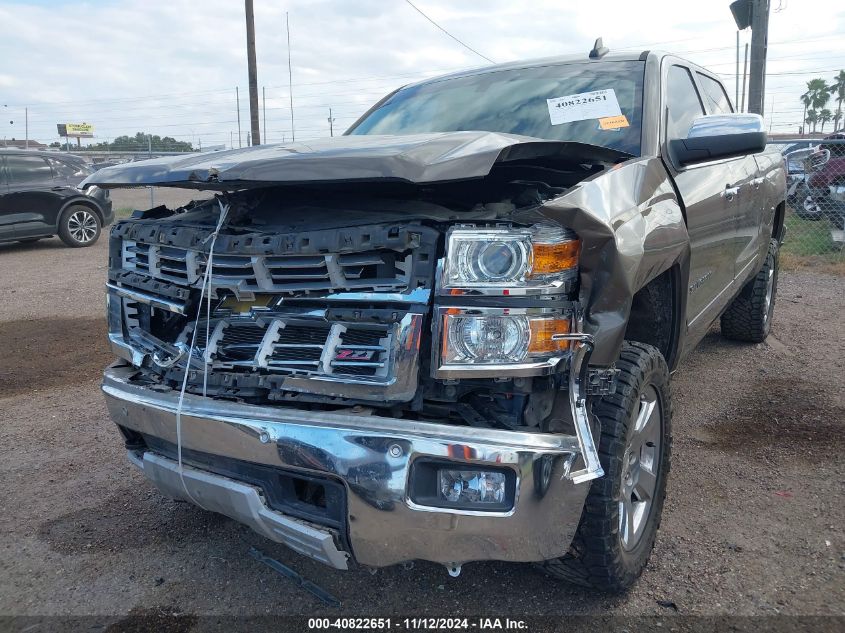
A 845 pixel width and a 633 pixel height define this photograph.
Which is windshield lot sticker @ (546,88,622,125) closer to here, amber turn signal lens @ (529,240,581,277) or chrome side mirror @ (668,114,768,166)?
chrome side mirror @ (668,114,768,166)

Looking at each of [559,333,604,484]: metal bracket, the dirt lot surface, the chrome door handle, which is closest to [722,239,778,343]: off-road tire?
the dirt lot surface

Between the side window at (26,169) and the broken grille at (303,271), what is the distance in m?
10.5

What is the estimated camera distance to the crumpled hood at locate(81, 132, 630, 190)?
6.70 feet

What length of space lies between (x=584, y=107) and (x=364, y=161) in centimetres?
156

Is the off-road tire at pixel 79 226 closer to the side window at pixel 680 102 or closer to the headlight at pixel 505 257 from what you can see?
the side window at pixel 680 102

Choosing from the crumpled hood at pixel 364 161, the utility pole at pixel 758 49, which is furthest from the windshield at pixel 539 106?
the utility pole at pixel 758 49

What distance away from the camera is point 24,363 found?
5.59 m

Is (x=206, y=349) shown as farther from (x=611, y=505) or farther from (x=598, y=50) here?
(x=598, y=50)

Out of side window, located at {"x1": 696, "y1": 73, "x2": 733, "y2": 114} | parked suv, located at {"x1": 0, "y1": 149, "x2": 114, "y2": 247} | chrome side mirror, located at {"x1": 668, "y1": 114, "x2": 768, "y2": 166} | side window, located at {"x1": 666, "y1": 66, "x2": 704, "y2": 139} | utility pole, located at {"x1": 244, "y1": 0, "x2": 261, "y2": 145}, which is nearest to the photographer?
chrome side mirror, located at {"x1": 668, "y1": 114, "x2": 768, "y2": 166}

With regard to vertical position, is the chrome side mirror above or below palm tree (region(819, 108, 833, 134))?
below

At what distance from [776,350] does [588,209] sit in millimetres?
4226

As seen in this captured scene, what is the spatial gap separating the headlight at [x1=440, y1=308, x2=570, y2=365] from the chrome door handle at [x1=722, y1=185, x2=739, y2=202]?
2136mm

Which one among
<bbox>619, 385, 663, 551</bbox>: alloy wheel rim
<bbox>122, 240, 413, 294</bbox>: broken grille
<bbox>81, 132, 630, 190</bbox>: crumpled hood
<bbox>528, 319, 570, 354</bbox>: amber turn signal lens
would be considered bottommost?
<bbox>619, 385, 663, 551</bbox>: alloy wheel rim

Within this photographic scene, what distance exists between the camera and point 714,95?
462cm
